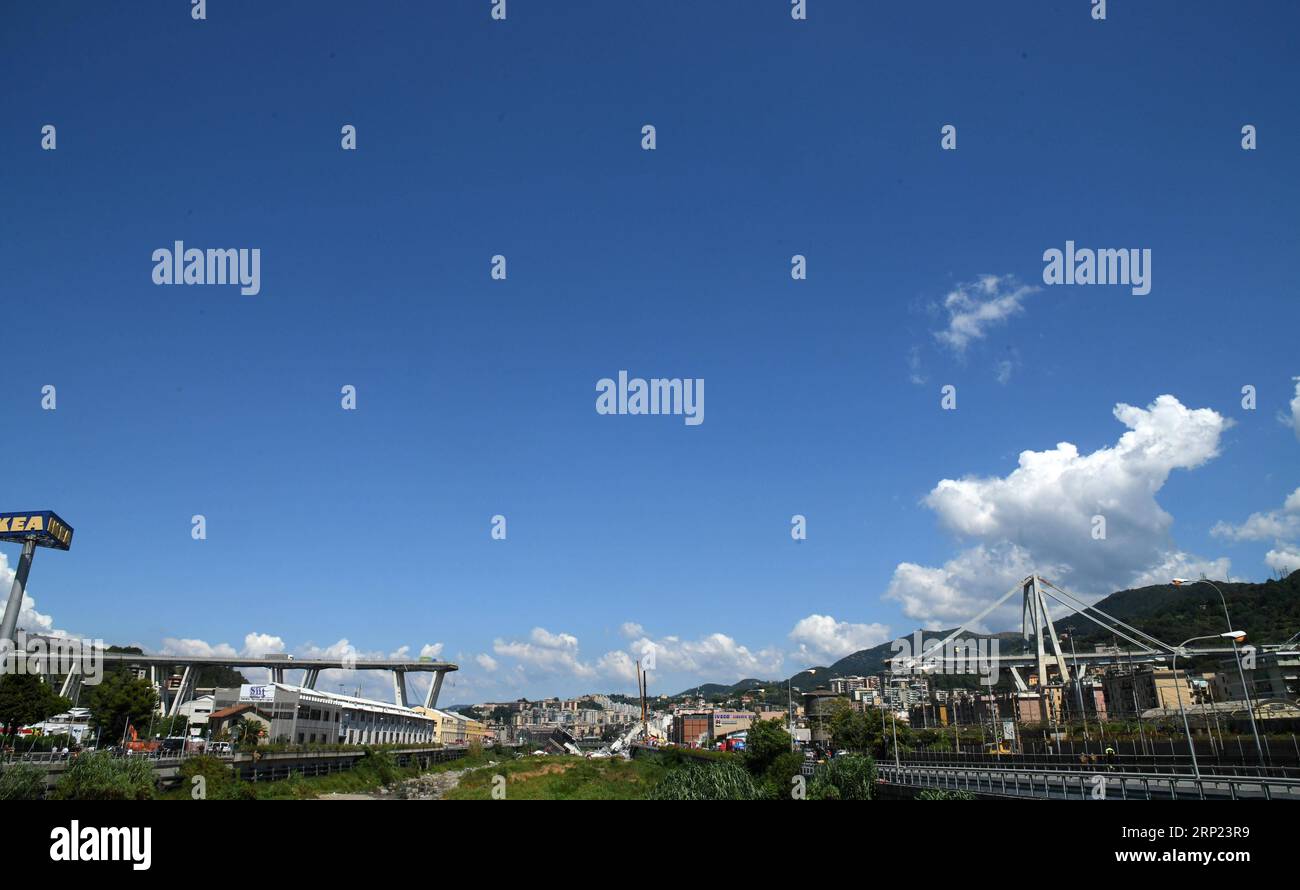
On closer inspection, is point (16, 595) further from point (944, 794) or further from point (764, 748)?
point (944, 794)

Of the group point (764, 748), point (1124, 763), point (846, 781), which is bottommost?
point (764, 748)

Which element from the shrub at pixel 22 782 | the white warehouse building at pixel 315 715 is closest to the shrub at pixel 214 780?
the shrub at pixel 22 782

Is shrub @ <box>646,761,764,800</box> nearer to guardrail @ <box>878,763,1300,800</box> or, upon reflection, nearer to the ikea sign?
guardrail @ <box>878,763,1300,800</box>

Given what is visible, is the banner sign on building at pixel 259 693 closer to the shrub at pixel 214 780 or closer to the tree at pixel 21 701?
the tree at pixel 21 701

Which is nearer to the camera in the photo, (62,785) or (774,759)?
(62,785)

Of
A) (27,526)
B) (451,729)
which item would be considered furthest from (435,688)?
(27,526)
